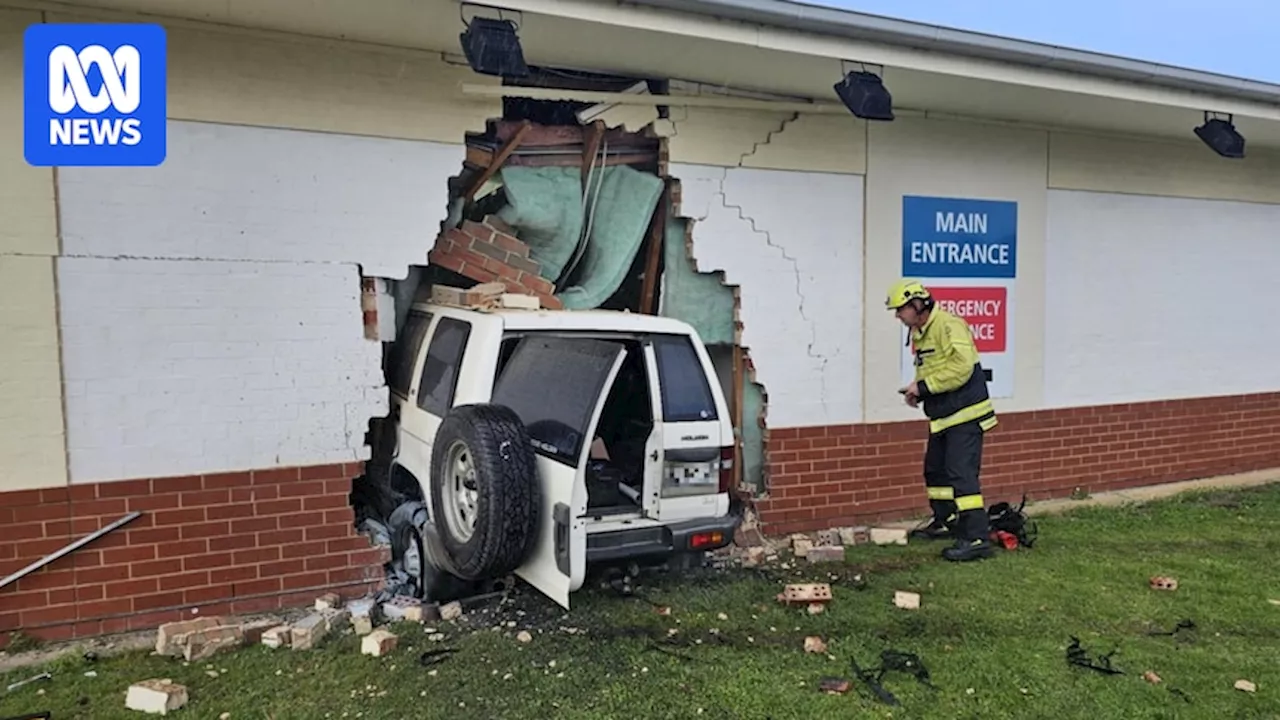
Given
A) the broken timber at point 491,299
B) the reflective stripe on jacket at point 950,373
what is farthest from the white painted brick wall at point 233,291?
the reflective stripe on jacket at point 950,373

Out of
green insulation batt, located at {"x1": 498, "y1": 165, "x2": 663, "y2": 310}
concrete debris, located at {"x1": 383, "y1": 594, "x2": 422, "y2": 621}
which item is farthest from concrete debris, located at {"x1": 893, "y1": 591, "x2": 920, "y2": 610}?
green insulation batt, located at {"x1": 498, "y1": 165, "x2": 663, "y2": 310}

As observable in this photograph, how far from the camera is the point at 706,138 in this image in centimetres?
662

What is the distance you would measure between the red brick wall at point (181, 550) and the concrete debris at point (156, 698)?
3.61 feet

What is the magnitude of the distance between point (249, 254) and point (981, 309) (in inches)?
228

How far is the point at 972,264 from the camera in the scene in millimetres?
7652

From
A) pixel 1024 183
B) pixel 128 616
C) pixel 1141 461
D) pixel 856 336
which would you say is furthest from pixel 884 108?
pixel 128 616

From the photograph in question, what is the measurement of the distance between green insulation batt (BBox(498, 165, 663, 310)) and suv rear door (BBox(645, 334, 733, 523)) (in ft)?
4.99

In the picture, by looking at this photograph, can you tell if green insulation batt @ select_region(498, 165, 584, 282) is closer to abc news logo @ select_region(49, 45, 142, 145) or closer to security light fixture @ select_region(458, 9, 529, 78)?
security light fixture @ select_region(458, 9, 529, 78)

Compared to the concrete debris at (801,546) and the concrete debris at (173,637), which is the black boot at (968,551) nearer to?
the concrete debris at (801,546)

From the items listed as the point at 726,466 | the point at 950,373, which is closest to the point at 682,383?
the point at 726,466

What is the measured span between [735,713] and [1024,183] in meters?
5.86

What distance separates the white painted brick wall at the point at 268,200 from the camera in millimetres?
4953

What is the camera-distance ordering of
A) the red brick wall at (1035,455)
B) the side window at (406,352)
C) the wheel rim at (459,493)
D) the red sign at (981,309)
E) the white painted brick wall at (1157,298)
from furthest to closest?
the white painted brick wall at (1157,298) → the red sign at (981,309) → the red brick wall at (1035,455) → the side window at (406,352) → the wheel rim at (459,493)

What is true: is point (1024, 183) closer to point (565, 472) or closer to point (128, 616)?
point (565, 472)
